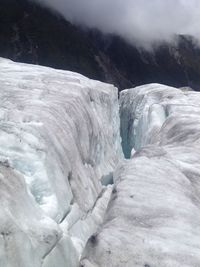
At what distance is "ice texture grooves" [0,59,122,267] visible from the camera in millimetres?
7059

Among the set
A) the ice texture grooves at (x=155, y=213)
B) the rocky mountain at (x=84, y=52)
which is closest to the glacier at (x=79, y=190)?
the ice texture grooves at (x=155, y=213)

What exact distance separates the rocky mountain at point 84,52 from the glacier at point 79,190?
1996 inches

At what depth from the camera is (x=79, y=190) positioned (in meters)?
10.9

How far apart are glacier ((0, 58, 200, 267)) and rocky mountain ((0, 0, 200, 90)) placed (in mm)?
50693

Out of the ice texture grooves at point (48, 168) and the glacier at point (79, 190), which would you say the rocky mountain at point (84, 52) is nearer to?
the ice texture grooves at point (48, 168)

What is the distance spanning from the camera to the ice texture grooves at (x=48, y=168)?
7.06 m

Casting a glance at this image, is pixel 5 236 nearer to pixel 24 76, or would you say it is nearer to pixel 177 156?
pixel 177 156

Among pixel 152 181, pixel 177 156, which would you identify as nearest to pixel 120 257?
pixel 152 181

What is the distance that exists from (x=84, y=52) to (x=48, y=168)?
212ft

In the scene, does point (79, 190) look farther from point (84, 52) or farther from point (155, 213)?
point (84, 52)

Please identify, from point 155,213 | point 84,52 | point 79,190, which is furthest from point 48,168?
point 84,52

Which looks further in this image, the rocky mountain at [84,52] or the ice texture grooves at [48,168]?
the rocky mountain at [84,52]

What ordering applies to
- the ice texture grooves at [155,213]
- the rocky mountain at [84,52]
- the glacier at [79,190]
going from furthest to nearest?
the rocky mountain at [84,52], the ice texture grooves at [155,213], the glacier at [79,190]

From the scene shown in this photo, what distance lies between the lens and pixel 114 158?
1855 centimetres
